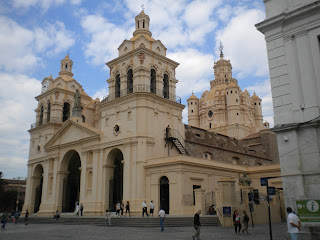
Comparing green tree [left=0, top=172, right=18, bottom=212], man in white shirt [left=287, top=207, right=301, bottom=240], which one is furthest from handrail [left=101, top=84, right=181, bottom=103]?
green tree [left=0, top=172, right=18, bottom=212]

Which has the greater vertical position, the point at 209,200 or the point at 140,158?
the point at 140,158

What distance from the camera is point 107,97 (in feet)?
114

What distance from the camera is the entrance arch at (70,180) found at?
1505 inches

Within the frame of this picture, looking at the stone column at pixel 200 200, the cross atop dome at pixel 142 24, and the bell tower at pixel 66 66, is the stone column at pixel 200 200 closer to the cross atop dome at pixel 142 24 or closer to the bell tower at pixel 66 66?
the cross atop dome at pixel 142 24

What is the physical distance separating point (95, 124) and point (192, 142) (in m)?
16.1

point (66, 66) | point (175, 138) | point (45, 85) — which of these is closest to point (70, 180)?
point (175, 138)

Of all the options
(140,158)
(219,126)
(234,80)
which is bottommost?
(140,158)

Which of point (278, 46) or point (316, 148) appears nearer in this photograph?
point (316, 148)

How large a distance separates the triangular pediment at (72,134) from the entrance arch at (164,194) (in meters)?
9.34

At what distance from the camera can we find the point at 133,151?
2975 cm

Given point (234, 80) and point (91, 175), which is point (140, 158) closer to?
point (91, 175)

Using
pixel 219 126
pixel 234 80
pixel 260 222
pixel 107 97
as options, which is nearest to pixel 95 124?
pixel 107 97

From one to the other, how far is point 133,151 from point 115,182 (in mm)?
4883

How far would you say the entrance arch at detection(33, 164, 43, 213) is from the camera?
42344 millimetres
